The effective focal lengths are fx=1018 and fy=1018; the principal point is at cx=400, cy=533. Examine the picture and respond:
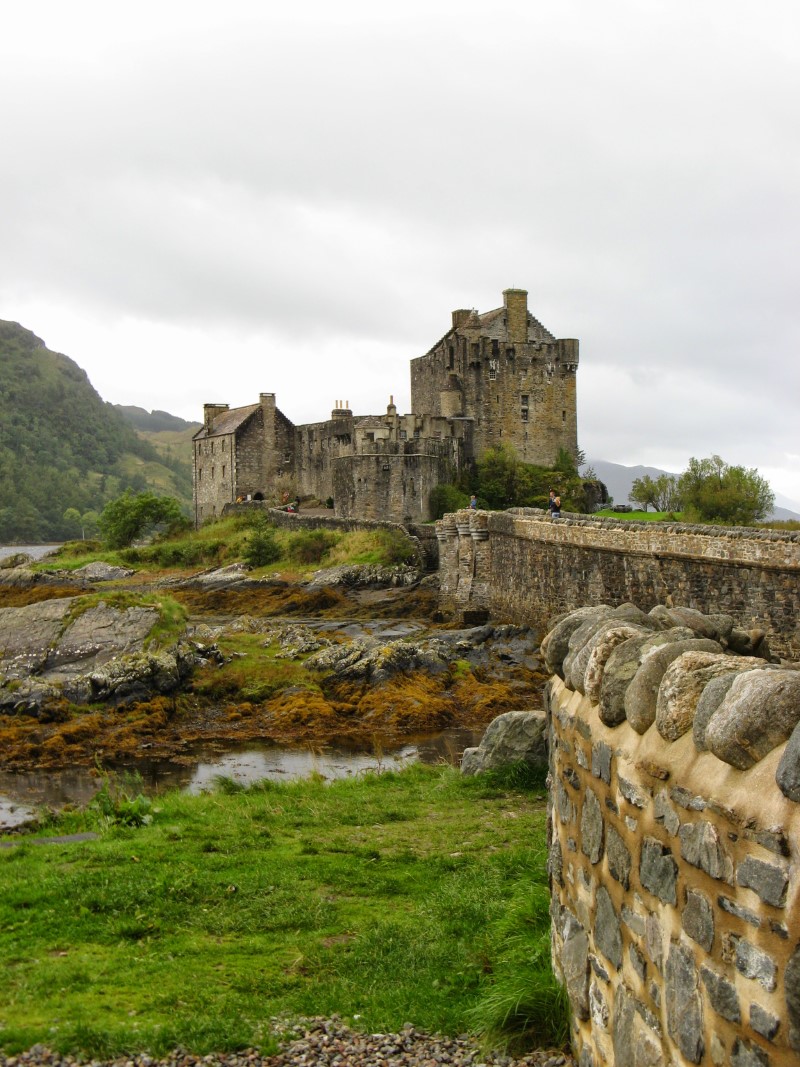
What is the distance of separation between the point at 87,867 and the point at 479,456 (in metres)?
51.0

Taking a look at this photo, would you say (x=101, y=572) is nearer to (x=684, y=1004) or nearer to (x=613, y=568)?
(x=613, y=568)

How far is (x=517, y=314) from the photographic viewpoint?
60438 millimetres

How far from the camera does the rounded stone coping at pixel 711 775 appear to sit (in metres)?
3.30

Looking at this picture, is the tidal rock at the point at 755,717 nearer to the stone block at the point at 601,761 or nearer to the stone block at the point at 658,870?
the stone block at the point at 658,870

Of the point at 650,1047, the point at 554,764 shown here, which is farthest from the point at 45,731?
the point at 650,1047

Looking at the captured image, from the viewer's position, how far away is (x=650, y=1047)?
172 inches

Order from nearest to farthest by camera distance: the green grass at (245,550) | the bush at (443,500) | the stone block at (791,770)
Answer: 1. the stone block at (791,770)
2. the green grass at (245,550)
3. the bush at (443,500)

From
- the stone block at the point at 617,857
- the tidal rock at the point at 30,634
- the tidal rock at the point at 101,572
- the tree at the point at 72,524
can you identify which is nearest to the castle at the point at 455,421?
the tidal rock at the point at 101,572

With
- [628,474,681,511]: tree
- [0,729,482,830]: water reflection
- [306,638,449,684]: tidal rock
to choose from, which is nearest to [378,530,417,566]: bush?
[628,474,681,511]: tree

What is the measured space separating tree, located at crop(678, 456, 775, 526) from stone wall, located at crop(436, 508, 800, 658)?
9.15m

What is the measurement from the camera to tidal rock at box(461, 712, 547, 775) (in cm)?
1375

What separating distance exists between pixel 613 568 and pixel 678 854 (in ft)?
78.0

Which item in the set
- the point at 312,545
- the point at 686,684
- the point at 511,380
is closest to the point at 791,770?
the point at 686,684

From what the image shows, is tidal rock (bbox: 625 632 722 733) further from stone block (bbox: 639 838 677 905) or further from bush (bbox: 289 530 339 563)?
bush (bbox: 289 530 339 563)
